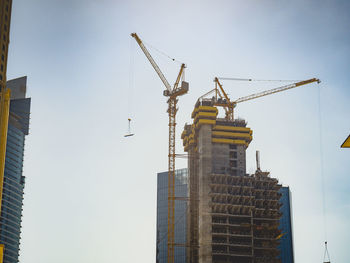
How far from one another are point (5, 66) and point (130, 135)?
101755 mm

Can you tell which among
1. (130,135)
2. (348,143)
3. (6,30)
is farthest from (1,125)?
(130,135)

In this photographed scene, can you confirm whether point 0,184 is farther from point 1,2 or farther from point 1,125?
point 1,2

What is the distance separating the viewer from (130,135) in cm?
19438

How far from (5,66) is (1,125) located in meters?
10.8

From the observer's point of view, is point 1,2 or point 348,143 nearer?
point 348,143

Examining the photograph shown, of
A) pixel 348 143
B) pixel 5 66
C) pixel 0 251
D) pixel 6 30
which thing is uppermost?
pixel 6 30

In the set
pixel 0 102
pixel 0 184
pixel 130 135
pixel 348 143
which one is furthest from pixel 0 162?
pixel 130 135

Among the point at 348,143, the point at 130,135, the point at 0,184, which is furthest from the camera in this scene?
the point at 130,135

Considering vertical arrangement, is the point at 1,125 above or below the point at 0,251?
above

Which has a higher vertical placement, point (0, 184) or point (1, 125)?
point (1, 125)

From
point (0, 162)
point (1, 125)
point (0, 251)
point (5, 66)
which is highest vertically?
point (5, 66)

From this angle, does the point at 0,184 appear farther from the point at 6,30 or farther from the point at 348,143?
the point at 348,143

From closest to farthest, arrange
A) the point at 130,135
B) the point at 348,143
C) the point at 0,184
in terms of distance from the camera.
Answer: the point at 348,143
the point at 0,184
the point at 130,135

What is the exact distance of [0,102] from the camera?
9469 cm
